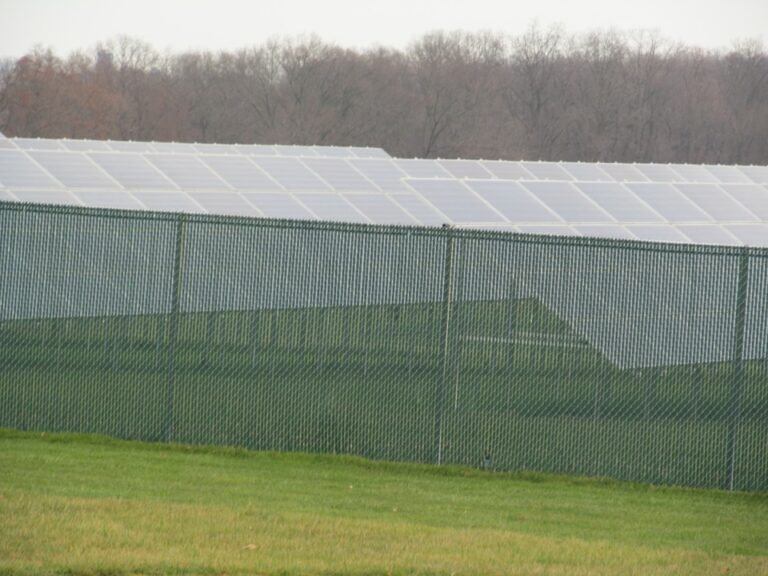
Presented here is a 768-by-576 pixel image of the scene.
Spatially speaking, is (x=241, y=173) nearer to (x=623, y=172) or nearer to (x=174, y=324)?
(x=174, y=324)

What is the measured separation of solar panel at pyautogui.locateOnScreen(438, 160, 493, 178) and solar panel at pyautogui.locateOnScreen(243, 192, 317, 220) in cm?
1285

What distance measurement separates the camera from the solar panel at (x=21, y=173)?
2278 centimetres

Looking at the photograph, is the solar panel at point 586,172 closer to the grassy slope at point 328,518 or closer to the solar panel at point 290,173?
the solar panel at point 290,173

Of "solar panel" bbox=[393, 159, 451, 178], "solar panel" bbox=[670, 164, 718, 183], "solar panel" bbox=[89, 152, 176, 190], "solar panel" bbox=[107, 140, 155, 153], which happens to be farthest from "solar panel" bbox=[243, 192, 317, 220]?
"solar panel" bbox=[670, 164, 718, 183]

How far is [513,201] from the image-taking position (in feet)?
89.9

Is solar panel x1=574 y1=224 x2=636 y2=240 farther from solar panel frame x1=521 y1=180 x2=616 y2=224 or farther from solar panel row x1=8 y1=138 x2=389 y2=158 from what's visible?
solar panel row x1=8 y1=138 x2=389 y2=158

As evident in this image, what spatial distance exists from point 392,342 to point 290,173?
15680 millimetres

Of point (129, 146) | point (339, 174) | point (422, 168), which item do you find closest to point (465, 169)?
point (422, 168)

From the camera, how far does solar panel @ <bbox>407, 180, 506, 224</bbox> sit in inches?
1031

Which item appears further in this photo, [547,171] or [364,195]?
[547,171]

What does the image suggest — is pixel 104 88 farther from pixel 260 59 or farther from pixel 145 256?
pixel 145 256

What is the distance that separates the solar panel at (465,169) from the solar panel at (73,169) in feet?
49.7

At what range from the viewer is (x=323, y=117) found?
86.2 m

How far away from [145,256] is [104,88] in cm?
6972
